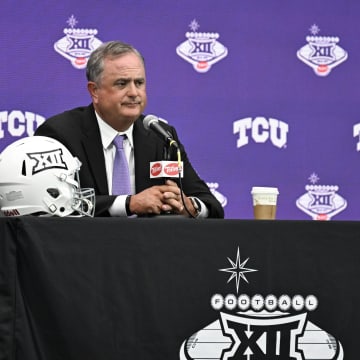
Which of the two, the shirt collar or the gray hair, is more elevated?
the gray hair

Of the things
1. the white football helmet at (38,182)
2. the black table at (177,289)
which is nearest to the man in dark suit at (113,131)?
the white football helmet at (38,182)

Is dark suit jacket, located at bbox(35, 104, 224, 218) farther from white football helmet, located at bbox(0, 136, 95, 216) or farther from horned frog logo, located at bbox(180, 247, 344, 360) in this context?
horned frog logo, located at bbox(180, 247, 344, 360)

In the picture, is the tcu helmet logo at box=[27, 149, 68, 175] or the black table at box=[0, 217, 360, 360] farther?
the tcu helmet logo at box=[27, 149, 68, 175]

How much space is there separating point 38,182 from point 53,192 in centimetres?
5

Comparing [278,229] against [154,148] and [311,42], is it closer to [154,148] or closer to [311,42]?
[154,148]

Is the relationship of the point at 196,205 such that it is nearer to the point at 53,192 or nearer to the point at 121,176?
the point at 121,176

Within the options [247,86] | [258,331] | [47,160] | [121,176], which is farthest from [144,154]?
[258,331]

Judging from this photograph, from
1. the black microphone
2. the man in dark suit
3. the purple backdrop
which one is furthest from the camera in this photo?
the purple backdrop

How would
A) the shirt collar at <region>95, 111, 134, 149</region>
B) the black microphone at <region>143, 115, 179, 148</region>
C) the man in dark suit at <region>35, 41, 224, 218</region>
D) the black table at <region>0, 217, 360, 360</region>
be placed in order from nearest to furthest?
the black table at <region>0, 217, 360, 360</region>
the black microphone at <region>143, 115, 179, 148</region>
the man in dark suit at <region>35, 41, 224, 218</region>
the shirt collar at <region>95, 111, 134, 149</region>

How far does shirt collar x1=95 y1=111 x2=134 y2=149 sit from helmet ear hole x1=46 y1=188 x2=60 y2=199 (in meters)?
0.76

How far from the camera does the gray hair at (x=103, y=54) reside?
11.4 ft

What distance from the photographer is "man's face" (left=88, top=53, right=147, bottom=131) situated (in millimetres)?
3463

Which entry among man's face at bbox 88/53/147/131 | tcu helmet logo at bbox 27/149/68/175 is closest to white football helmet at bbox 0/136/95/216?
tcu helmet logo at bbox 27/149/68/175

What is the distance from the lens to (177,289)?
2.43 m
